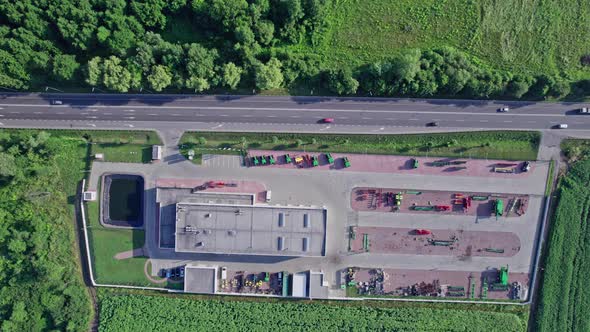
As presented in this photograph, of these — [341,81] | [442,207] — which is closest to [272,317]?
[442,207]

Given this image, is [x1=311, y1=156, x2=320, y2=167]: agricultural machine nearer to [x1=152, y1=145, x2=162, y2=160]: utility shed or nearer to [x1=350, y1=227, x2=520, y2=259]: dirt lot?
[x1=350, y1=227, x2=520, y2=259]: dirt lot

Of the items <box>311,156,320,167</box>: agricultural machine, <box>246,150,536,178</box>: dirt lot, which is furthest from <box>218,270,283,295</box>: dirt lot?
<box>311,156,320,167</box>: agricultural machine

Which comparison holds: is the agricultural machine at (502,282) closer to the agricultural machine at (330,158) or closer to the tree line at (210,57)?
the tree line at (210,57)

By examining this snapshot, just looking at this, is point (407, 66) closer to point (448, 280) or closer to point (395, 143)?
point (395, 143)

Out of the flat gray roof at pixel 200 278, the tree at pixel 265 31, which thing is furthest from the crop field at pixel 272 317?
the tree at pixel 265 31

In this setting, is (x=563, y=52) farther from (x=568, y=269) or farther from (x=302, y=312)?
(x=302, y=312)

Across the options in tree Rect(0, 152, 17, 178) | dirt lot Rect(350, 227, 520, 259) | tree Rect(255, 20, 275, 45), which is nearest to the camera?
tree Rect(255, 20, 275, 45)

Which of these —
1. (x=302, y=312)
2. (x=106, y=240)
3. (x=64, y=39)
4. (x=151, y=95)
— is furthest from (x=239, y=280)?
(x=64, y=39)
